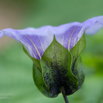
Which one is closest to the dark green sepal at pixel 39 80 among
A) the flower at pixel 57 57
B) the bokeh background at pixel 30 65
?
the flower at pixel 57 57

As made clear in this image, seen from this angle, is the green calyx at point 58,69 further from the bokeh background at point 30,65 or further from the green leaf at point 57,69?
the bokeh background at point 30,65

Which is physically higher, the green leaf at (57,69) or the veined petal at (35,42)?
the veined petal at (35,42)

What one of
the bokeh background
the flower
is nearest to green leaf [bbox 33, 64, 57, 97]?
the flower

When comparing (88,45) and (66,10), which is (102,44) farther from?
(66,10)

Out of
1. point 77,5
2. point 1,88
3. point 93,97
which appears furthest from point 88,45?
point 77,5

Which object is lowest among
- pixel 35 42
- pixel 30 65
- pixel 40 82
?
pixel 30 65

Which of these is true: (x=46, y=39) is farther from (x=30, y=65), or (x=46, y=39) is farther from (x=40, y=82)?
(x=30, y=65)

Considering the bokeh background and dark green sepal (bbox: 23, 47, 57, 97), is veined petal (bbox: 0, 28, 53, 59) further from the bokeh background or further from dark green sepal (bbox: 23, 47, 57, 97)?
the bokeh background

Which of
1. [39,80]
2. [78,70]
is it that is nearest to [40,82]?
[39,80]

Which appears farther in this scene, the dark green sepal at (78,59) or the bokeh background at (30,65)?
the bokeh background at (30,65)

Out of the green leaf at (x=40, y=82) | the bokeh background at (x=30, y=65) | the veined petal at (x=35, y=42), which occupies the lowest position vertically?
the bokeh background at (x=30, y=65)
